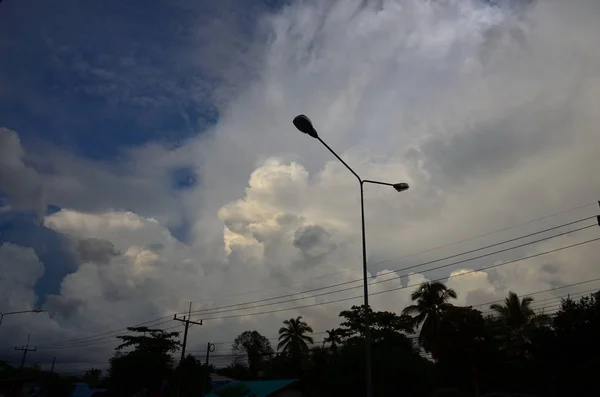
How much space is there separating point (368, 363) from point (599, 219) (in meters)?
14.3

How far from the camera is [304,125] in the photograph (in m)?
15.0

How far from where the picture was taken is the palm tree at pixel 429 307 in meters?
50.0

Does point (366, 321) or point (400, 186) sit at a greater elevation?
point (400, 186)

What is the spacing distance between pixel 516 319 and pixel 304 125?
135 feet

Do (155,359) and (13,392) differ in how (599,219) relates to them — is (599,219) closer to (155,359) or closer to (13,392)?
(13,392)

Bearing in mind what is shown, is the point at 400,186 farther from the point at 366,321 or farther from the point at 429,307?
the point at 429,307

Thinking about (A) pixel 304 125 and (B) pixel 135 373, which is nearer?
(A) pixel 304 125

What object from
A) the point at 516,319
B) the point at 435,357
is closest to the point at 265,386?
the point at 435,357

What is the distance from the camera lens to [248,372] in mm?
79812

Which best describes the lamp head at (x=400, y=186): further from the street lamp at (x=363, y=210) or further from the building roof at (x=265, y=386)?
the building roof at (x=265, y=386)

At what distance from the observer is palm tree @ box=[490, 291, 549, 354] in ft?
149

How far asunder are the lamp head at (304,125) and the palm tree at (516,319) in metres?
39.0

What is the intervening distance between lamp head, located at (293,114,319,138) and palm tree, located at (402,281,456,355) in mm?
40660

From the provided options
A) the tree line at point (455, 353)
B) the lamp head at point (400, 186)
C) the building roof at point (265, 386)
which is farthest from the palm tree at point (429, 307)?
the lamp head at point (400, 186)
